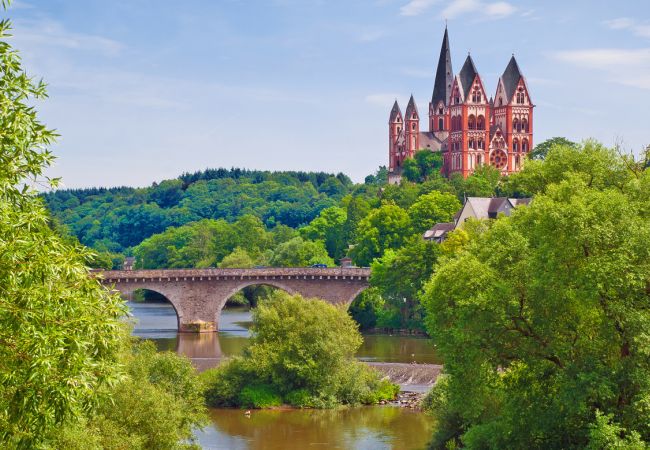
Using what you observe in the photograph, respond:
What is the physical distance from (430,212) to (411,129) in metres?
59.7

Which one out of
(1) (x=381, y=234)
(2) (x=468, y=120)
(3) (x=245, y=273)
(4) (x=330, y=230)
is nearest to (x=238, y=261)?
(4) (x=330, y=230)

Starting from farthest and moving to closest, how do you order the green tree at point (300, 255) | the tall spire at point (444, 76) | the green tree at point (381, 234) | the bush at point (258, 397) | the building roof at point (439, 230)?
the tall spire at point (444, 76) < the green tree at point (300, 255) < the green tree at point (381, 234) < the building roof at point (439, 230) < the bush at point (258, 397)

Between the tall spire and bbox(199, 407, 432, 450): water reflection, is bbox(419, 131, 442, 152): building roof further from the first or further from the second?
bbox(199, 407, 432, 450): water reflection

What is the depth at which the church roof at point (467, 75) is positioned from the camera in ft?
509

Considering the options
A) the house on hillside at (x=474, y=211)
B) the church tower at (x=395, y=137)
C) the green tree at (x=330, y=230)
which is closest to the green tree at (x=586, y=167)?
the house on hillside at (x=474, y=211)

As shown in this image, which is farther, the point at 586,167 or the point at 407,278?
the point at 407,278

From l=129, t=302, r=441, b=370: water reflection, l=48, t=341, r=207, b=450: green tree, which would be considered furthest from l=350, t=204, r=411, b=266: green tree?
l=48, t=341, r=207, b=450: green tree

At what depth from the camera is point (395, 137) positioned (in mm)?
170000

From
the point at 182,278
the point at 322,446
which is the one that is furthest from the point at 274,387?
the point at 182,278

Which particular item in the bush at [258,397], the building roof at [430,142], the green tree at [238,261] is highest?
the building roof at [430,142]

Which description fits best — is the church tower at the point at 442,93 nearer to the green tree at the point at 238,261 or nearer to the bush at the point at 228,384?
the green tree at the point at 238,261

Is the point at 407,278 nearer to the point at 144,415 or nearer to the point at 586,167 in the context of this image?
the point at 586,167

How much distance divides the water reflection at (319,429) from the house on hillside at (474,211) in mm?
42623

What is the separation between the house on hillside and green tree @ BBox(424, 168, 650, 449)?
58.9 m
